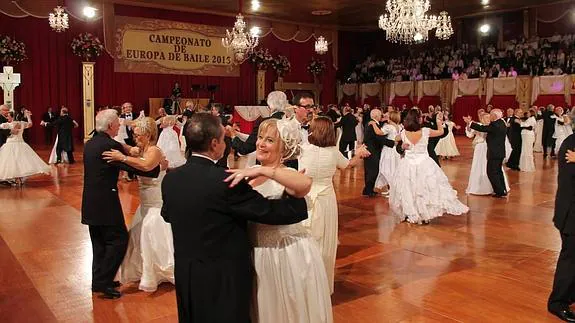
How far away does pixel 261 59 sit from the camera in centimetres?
1952

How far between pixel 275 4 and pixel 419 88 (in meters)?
6.94

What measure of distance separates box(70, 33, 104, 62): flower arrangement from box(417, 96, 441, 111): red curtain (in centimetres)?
1196

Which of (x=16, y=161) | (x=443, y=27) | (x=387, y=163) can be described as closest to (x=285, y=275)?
(x=387, y=163)

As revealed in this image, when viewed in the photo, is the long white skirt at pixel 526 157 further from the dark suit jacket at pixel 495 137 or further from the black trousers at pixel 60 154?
the black trousers at pixel 60 154

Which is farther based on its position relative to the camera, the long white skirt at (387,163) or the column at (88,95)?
the column at (88,95)

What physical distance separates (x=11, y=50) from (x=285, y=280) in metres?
14.8

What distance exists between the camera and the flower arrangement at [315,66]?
21.5m

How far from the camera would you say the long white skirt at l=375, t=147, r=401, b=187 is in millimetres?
8211

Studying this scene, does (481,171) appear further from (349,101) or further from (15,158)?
(349,101)

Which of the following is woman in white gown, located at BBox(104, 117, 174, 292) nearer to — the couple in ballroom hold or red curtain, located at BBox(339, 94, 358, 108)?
the couple in ballroom hold

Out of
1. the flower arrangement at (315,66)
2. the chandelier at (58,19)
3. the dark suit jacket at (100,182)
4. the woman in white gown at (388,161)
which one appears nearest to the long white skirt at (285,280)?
the dark suit jacket at (100,182)

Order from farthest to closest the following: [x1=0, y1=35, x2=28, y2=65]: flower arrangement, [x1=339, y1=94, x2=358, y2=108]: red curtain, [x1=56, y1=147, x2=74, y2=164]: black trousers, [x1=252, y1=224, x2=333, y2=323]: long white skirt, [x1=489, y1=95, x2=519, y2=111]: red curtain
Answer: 1. [x1=339, y1=94, x2=358, y2=108]: red curtain
2. [x1=489, y1=95, x2=519, y2=111]: red curtain
3. [x1=0, y1=35, x2=28, y2=65]: flower arrangement
4. [x1=56, y1=147, x2=74, y2=164]: black trousers
5. [x1=252, y1=224, x2=333, y2=323]: long white skirt

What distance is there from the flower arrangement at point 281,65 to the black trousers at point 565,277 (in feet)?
56.2

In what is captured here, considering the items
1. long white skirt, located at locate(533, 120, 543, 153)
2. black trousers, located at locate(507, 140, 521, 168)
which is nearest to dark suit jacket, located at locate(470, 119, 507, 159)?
black trousers, located at locate(507, 140, 521, 168)
